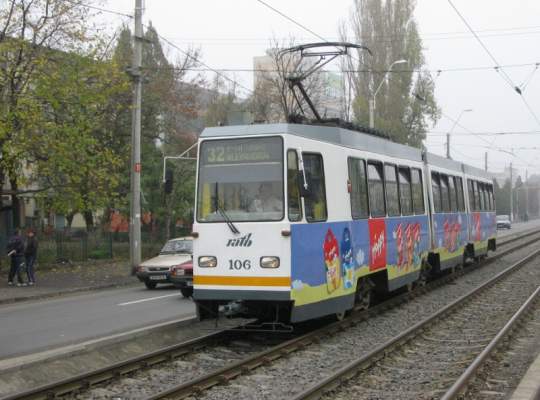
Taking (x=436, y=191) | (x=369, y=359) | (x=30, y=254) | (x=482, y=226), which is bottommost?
(x=369, y=359)

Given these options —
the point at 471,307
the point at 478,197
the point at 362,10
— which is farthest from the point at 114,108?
the point at 362,10

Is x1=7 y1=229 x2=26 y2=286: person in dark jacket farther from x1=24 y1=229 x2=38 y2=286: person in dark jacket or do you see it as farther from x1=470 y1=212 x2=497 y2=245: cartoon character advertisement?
x1=470 y1=212 x2=497 y2=245: cartoon character advertisement

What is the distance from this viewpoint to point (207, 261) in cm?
1060

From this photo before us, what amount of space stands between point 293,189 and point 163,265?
10722mm

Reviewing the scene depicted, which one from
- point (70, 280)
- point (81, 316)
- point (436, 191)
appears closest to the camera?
point (81, 316)

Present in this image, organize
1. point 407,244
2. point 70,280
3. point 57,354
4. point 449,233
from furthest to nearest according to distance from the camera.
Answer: point 70,280, point 449,233, point 407,244, point 57,354

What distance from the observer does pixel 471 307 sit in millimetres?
14938

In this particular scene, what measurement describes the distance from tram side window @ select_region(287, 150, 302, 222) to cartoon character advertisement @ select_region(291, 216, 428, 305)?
0.17m

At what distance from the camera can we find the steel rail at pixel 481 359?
7613 millimetres

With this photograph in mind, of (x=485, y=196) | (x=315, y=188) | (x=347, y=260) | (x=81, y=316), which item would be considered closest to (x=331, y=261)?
(x=347, y=260)

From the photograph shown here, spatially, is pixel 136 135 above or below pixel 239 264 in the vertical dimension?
above

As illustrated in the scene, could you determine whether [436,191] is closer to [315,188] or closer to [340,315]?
[340,315]

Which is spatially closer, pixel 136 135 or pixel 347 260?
pixel 347 260

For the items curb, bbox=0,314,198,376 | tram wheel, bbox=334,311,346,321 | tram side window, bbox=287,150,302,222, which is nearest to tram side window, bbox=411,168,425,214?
tram wheel, bbox=334,311,346,321
